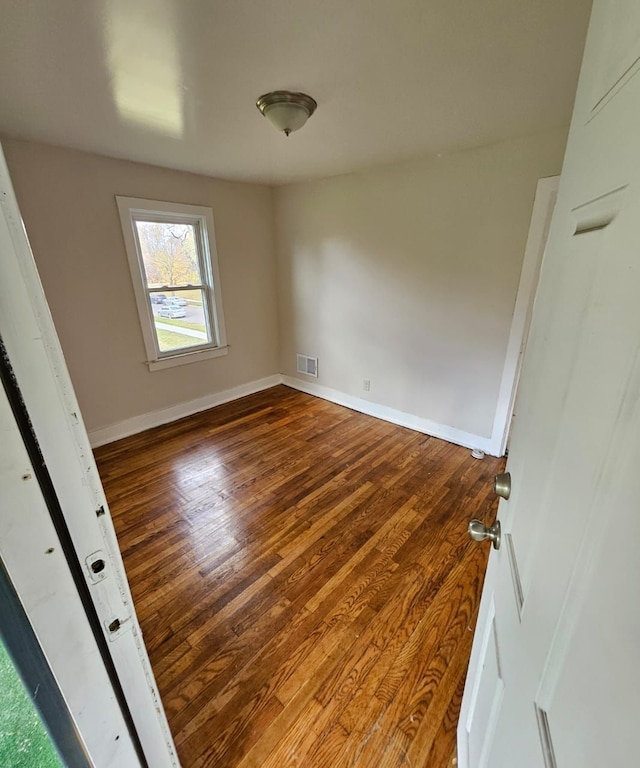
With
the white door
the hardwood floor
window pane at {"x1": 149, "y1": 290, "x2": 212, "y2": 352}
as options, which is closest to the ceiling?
the white door

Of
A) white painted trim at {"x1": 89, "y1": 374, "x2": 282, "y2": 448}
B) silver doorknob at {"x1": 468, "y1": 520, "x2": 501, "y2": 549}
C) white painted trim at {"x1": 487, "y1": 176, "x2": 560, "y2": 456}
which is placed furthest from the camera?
white painted trim at {"x1": 89, "y1": 374, "x2": 282, "y2": 448}

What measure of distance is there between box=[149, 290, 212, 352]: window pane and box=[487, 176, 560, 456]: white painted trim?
2.86 metres

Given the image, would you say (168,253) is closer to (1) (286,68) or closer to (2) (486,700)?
(1) (286,68)

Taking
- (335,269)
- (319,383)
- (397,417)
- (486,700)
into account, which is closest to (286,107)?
(335,269)

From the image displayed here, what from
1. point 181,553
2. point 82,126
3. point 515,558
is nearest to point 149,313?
point 82,126

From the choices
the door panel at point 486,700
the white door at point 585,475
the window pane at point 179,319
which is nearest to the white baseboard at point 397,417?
the window pane at point 179,319

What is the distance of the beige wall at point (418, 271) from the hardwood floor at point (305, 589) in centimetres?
65

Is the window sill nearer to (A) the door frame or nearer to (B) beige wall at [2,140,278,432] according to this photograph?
(B) beige wall at [2,140,278,432]

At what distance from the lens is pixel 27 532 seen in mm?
435

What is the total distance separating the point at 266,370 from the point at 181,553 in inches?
102

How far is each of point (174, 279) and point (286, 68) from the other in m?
2.20

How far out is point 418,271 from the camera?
2.84m

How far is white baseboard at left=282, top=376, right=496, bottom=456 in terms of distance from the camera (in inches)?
113

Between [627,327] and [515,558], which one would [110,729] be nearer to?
[515,558]
